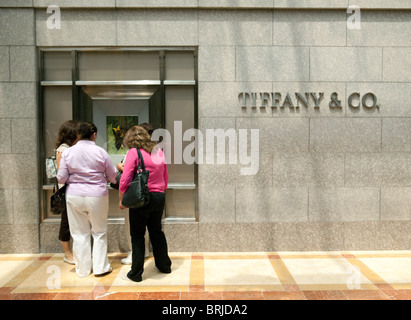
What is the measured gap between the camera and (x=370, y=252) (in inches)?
242

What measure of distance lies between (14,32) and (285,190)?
5.03 m

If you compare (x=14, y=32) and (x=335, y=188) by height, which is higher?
(x=14, y=32)

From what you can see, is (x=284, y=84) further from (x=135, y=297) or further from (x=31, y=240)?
(x=31, y=240)

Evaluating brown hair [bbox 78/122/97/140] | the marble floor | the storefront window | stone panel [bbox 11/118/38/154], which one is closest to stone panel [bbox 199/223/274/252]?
the marble floor

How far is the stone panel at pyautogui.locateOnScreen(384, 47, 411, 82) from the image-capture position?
20.1 feet

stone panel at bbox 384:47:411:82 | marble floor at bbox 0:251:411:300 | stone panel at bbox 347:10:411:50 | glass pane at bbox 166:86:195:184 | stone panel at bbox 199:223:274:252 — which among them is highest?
stone panel at bbox 347:10:411:50

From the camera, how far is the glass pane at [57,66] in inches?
244

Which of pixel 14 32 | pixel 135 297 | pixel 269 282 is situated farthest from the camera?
pixel 14 32

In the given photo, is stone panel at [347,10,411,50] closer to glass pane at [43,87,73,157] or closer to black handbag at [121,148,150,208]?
black handbag at [121,148,150,208]

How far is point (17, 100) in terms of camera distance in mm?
6047

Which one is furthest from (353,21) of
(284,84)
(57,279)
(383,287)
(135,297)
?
(57,279)

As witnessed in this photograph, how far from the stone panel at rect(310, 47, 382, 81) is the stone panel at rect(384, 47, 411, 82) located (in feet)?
0.38

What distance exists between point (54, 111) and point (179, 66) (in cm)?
220

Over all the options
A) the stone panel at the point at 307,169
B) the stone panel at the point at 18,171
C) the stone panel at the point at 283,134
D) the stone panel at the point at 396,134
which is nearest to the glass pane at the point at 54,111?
the stone panel at the point at 18,171
